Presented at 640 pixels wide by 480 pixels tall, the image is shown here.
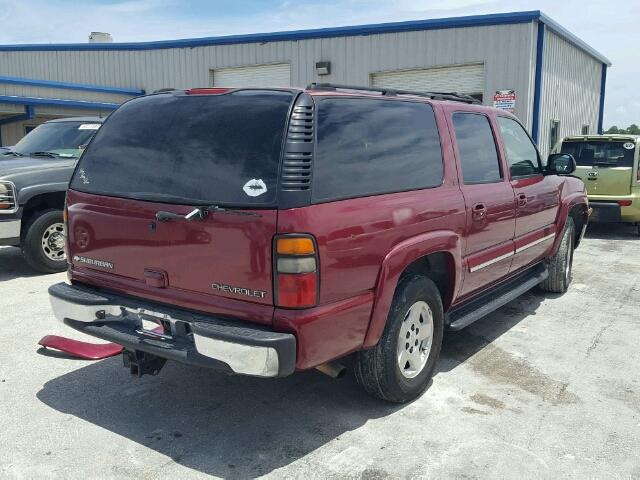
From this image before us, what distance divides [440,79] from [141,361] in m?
12.8

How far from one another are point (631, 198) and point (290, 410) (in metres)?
8.35

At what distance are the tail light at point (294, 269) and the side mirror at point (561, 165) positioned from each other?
11.7 ft

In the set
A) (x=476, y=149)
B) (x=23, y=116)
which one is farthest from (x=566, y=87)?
(x=23, y=116)

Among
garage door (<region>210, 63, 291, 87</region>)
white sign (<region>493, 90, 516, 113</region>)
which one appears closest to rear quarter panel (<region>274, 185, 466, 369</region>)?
white sign (<region>493, 90, 516, 113</region>)

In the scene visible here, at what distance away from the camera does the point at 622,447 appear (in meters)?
3.30

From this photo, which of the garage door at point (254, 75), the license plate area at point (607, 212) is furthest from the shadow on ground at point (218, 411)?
the garage door at point (254, 75)

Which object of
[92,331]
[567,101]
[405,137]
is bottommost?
[92,331]

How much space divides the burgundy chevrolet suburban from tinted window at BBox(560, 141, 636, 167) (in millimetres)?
7090

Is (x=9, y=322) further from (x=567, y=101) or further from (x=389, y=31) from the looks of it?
(x=567, y=101)

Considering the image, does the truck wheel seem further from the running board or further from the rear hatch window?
the rear hatch window

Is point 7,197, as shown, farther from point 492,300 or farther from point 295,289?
point 492,300

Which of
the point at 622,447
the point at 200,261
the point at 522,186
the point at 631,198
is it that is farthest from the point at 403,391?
the point at 631,198

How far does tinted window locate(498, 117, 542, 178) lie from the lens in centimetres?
503

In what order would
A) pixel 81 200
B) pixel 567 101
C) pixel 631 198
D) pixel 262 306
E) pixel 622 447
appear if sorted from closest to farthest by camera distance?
pixel 262 306, pixel 622 447, pixel 81 200, pixel 631 198, pixel 567 101
